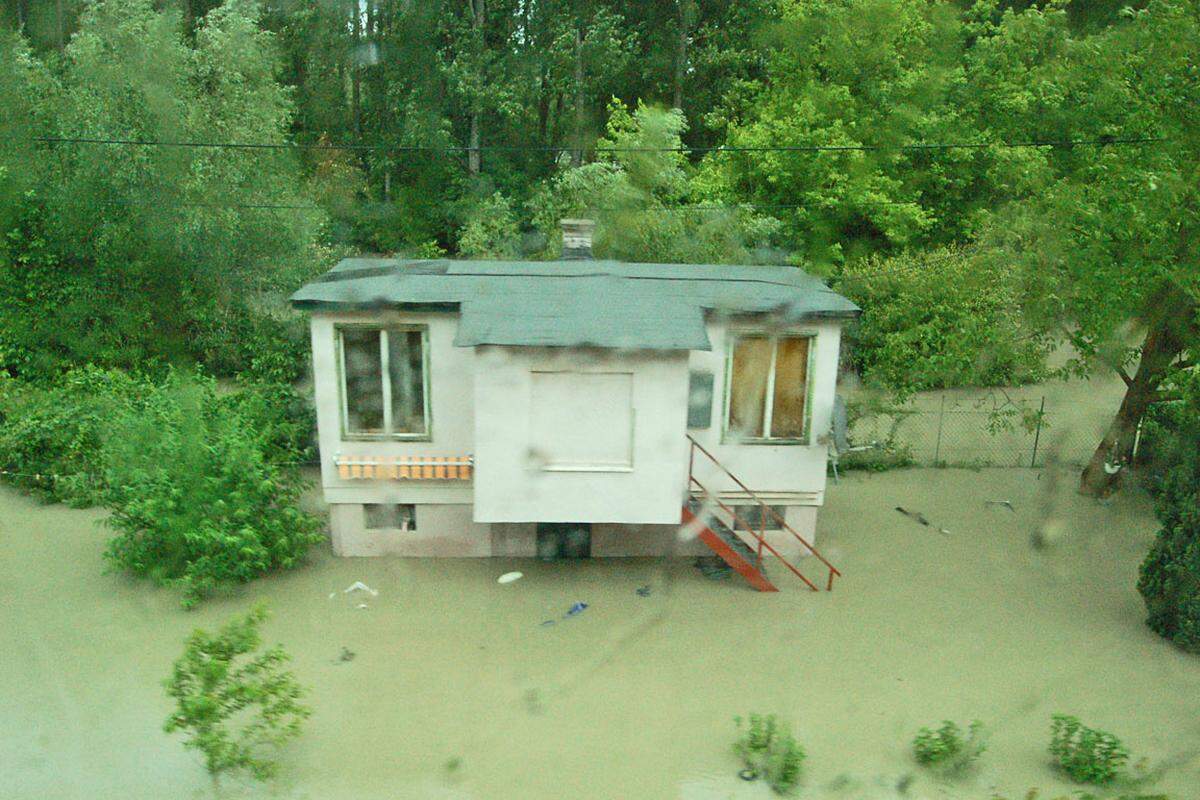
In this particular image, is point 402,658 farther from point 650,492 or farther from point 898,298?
point 898,298

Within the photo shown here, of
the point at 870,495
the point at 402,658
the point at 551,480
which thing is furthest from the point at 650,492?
the point at 870,495

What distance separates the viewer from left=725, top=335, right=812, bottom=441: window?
34.3 feet

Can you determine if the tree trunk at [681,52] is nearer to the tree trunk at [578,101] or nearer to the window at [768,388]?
the tree trunk at [578,101]

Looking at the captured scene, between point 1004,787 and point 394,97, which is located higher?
point 394,97

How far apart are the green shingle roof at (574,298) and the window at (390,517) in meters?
2.36

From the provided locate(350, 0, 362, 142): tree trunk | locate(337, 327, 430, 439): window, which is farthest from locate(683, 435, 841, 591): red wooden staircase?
→ locate(350, 0, 362, 142): tree trunk

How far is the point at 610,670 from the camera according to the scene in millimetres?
8758

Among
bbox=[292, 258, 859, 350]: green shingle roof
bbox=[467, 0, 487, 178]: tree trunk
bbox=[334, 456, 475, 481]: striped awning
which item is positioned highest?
bbox=[467, 0, 487, 178]: tree trunk

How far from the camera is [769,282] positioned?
1138 centimetres

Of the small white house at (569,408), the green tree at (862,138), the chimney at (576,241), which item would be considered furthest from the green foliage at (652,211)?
the small white house at (569,408)

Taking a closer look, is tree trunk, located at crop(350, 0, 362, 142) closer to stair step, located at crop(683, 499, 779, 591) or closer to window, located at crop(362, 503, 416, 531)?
window, located at crop(362, 503, 416, 531)

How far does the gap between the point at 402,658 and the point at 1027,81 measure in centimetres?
1868

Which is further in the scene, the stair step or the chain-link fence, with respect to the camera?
the chain-link fence

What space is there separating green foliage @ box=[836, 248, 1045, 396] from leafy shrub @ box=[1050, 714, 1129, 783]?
7137mm
